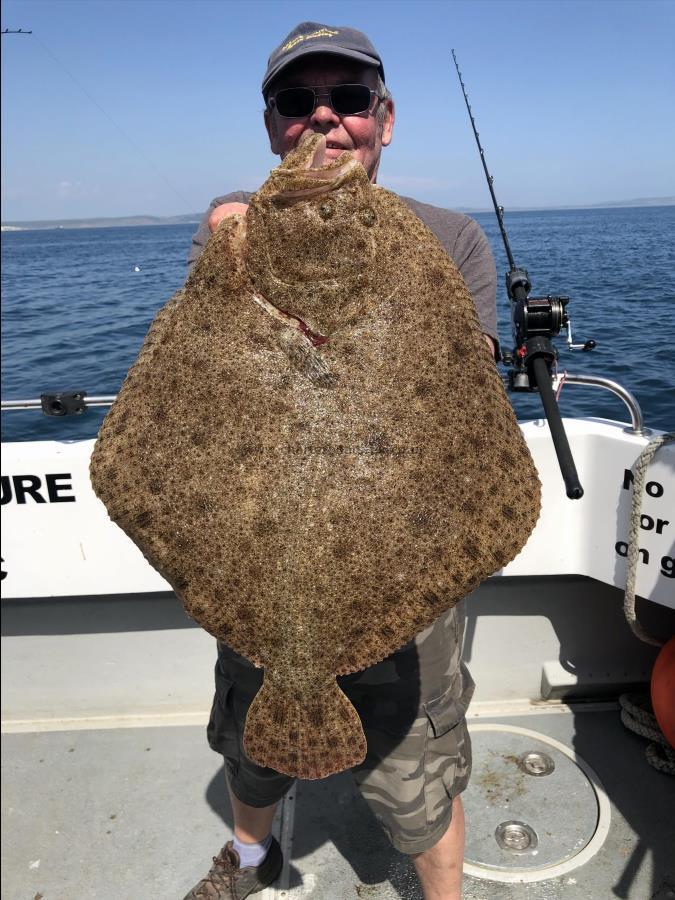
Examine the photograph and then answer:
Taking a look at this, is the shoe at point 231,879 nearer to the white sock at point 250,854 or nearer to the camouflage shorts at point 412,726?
the white sock at point 250,854

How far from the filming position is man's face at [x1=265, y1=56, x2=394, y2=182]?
2.17 metres

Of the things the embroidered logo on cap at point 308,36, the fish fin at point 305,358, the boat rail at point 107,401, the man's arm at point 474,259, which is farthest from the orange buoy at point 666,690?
the embroidered logo on cap at point 308,36

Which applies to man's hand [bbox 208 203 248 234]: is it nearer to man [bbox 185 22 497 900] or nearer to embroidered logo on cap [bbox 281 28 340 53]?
man [bbox 185 22 497 900]

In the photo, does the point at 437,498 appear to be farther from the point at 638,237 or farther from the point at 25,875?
the point at 638,237

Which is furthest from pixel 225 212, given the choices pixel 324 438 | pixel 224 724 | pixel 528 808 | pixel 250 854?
pixel 528 808

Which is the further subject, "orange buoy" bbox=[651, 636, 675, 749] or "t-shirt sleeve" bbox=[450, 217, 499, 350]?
"orange buoy" bbox=[651, 636, 675, 749]

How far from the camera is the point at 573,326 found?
6.08 m

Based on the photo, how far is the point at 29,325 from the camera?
19828 mm

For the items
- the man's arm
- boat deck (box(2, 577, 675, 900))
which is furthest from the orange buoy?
the man's arm

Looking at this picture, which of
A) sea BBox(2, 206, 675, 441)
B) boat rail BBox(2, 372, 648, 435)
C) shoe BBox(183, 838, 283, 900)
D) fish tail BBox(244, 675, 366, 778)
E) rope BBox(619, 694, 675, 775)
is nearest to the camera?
fish tail BBox(244, 675, 366, 778)

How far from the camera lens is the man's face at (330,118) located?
85.4 inches

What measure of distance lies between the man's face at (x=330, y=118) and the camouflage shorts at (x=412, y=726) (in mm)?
1611

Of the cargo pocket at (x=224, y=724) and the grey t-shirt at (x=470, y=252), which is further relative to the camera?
the cargo pocket at (x=224, y=724)

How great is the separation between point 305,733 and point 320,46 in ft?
6.59
